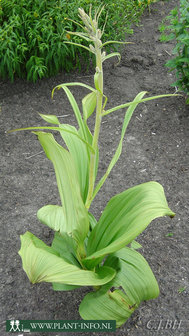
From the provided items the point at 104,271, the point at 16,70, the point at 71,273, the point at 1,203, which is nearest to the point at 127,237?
the point at 71,273

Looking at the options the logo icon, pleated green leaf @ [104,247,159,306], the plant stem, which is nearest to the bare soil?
the logo icon

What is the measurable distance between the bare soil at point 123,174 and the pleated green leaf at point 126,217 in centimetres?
44

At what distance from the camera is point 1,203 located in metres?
2.98

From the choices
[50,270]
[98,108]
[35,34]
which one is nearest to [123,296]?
[50,270]

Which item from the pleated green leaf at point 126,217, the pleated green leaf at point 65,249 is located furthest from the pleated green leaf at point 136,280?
the pleated green leaf at point 65,249

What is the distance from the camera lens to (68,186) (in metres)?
1.93

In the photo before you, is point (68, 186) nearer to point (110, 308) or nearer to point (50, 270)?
point (50, 270)

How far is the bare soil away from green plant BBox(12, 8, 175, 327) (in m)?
0.28

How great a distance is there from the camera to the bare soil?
2.35 m

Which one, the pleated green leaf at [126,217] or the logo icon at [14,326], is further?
the logo icon at [14,326]

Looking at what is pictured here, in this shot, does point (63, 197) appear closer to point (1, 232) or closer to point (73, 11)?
point (1, 232)

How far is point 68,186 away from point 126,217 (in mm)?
340

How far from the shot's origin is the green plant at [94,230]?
1.80 meters

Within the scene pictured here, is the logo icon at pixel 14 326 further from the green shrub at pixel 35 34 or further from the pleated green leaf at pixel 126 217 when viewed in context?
the green shrub at pixel 35 34
